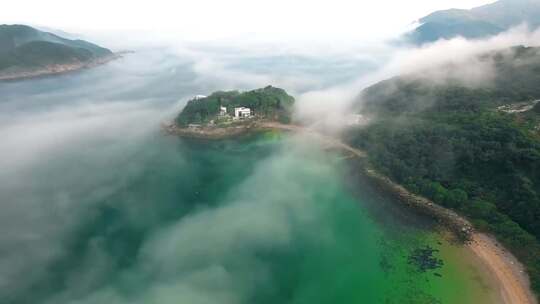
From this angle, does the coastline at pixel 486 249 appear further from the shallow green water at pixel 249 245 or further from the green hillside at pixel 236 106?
the green hillside at pixel 236 106

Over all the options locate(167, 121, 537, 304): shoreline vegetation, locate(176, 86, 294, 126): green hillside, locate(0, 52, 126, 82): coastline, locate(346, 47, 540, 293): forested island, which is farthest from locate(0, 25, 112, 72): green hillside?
locate(346, 47, 540, 293): forested island

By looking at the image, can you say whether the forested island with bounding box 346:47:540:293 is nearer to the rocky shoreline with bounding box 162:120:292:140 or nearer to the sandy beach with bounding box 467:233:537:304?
the sandy beach with bounding box 467:233:537:304

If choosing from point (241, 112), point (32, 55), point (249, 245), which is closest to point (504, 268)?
point (249, 245)

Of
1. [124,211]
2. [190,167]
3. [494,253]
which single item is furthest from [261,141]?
[494,253]

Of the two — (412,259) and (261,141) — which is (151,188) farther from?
(412,259)

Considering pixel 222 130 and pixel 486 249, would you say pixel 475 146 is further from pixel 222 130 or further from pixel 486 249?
pixel 222 130
